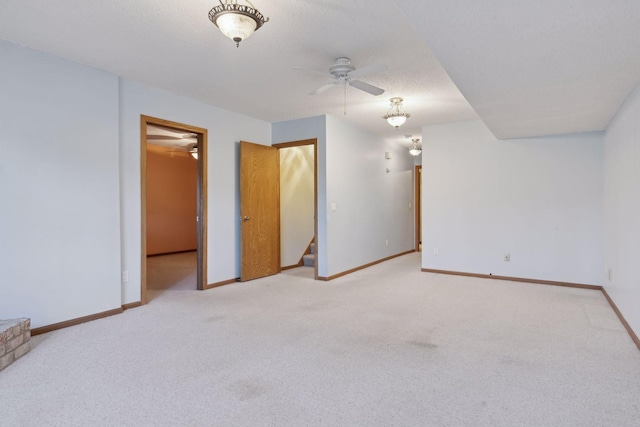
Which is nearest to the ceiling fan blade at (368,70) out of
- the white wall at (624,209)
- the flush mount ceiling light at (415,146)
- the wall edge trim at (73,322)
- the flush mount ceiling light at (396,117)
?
the flush mount ceiling light at (396,117)

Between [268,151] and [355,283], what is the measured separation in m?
2.41

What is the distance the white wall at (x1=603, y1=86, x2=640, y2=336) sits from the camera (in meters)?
2.95

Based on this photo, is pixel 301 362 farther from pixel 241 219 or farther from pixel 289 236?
pixel 289 236

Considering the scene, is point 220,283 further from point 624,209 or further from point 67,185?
point 624,209

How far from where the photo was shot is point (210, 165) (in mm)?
4840

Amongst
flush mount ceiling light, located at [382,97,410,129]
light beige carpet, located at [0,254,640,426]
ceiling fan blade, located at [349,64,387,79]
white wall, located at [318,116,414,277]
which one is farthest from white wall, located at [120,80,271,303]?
ceiling fan blade, located at [349,64,387,79]

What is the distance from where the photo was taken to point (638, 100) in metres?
2.91

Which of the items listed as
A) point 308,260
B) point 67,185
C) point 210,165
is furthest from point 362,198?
point 67,185

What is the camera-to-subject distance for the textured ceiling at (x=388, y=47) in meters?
1.91

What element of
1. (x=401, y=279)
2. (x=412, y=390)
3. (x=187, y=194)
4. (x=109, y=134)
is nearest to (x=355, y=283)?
(x=401, y=279)

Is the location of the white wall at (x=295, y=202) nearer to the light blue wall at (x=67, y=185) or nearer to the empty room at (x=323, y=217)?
the empty room at (x=323, y=217)

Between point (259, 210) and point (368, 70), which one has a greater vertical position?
point (368, 70)

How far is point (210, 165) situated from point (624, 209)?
4.60 meters

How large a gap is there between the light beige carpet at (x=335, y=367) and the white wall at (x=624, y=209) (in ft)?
1.06
